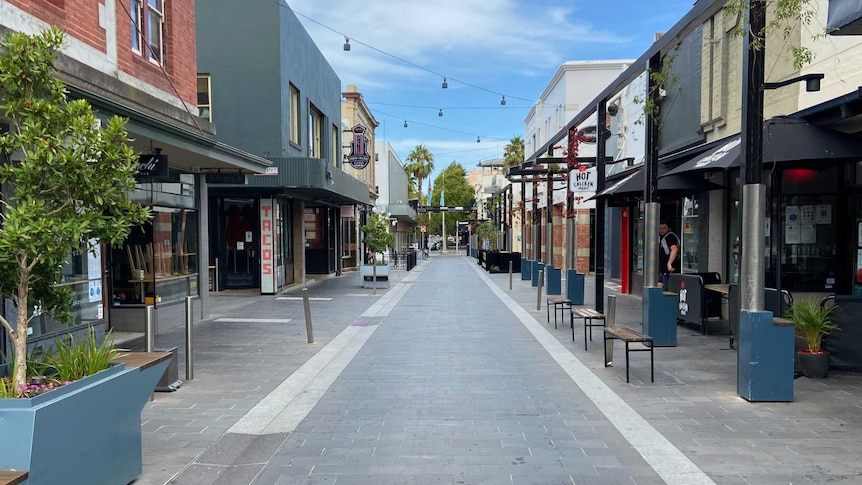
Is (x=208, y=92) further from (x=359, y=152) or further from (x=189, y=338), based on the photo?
(x=189, y=338)

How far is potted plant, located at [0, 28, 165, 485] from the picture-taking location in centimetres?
348

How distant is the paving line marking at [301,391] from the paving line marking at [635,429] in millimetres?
2946

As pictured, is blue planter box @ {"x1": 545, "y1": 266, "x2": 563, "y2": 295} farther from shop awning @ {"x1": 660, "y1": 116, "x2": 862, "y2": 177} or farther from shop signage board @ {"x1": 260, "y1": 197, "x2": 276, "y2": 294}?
shop awning @ {"x1": 660, "y1": 116, "x2": 862, "y2": 177}

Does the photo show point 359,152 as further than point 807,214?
Yes

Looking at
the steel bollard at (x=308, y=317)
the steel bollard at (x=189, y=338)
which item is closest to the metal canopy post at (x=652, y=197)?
the steel bollard at (x=308, y=317)

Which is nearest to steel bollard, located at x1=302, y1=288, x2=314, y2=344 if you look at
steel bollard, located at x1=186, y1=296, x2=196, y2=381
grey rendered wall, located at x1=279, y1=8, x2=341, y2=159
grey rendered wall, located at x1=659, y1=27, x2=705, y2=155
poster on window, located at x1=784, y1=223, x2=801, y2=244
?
steel bollard, located at x1=186, y1=296, x2=196, y2=381

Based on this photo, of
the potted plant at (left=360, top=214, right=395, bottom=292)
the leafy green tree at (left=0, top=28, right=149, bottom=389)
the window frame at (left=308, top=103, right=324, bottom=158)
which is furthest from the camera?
the window frame at (left=308, top=103, right=324, bottom=158)

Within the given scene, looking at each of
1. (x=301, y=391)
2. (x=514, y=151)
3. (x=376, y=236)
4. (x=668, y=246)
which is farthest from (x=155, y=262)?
(x=514, y=151)

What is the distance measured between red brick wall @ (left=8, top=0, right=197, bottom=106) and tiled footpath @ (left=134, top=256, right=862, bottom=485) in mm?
4720

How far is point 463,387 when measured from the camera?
23.0 ft

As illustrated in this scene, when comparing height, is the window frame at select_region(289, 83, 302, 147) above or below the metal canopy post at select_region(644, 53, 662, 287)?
above

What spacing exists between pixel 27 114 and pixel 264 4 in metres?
15.1

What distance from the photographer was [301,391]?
686 centimetres

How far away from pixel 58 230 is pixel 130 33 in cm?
781
